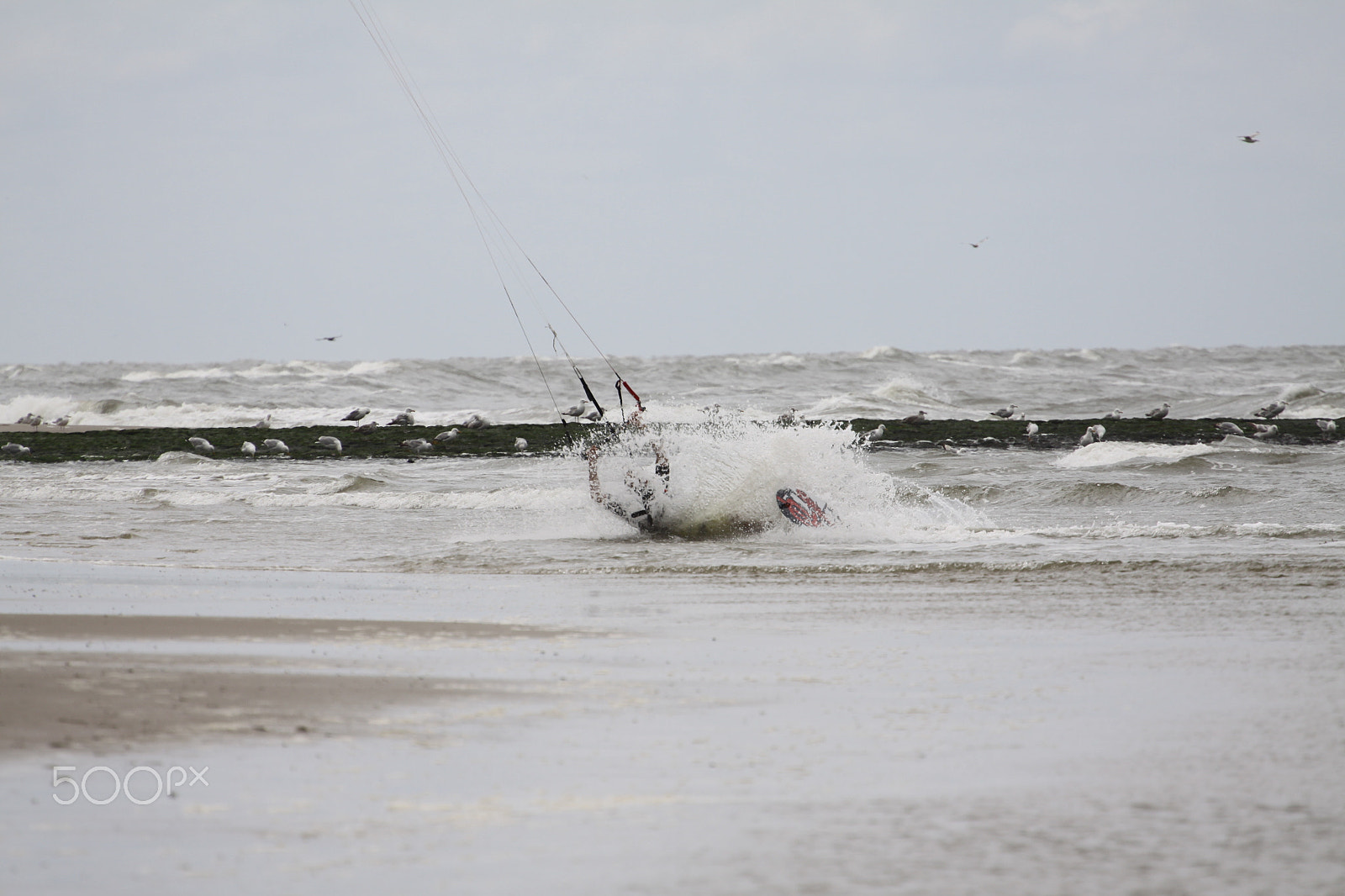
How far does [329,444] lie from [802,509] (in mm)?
16766

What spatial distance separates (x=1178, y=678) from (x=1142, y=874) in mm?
2729

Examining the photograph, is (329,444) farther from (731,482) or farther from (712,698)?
(712,698)

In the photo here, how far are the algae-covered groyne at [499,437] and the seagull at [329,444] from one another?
3.9 inches

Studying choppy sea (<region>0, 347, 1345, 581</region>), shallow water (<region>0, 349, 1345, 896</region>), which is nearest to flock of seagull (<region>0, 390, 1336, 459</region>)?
choppy sea (<region>0, 347, 1345, 581</region>)

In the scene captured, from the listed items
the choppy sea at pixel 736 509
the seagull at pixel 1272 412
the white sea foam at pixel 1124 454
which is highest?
the seagull at pixel 1272 412

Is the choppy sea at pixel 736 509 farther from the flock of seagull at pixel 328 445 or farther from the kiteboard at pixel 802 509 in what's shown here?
the flock of seagull at pixel 328 445

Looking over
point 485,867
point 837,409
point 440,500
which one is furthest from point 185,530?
point 837,409

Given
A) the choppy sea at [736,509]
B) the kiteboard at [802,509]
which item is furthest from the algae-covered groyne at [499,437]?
the kiteboard at [802,509]

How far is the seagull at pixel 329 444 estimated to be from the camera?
27.4 m

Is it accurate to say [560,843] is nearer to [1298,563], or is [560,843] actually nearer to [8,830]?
[8,830]

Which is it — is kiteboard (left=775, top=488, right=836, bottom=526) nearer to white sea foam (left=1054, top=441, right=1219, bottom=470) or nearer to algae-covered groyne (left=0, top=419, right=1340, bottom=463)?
white sea foam (left=1054, top=441, right=1219, bottom=470)

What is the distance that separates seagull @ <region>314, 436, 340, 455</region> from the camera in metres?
27.4

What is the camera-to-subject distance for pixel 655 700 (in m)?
5.36

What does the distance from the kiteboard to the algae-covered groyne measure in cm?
1130
